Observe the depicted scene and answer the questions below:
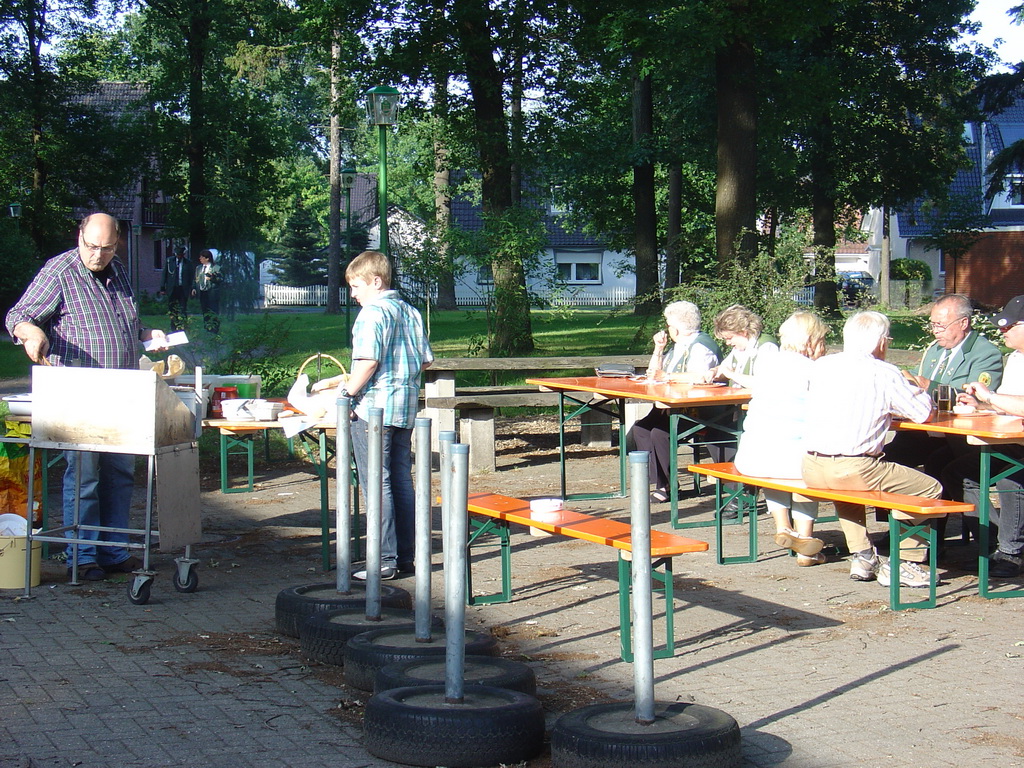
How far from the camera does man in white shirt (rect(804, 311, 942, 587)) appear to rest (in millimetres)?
6336

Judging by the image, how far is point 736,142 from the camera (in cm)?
1547

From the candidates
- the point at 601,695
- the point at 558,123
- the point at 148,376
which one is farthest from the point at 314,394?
the point at 558,123

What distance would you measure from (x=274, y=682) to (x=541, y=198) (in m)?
16.2

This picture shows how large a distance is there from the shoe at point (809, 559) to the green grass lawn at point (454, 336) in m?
6.45

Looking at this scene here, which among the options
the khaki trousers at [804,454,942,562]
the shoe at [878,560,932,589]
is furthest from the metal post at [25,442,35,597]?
the shoe at [878,560,932,589]

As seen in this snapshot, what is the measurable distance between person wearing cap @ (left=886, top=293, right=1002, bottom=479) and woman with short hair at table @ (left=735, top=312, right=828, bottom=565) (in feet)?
2.50

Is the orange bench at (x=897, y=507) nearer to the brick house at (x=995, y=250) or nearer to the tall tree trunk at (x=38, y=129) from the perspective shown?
the tall tree trunk at (x=38, y=129)

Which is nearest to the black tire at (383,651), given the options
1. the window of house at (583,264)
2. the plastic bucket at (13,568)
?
the plastic bucket at (13,568)

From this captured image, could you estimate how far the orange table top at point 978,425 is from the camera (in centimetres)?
612

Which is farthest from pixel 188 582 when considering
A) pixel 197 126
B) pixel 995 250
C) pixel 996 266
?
pixel 995 250

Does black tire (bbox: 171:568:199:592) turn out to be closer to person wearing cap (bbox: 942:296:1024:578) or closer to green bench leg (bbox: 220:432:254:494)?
green bench leg (bbox: 220:432:254:494)

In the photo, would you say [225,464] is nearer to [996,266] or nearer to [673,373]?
[673,373]

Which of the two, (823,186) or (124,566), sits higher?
(823,186)

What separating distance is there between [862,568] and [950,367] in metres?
1.74
